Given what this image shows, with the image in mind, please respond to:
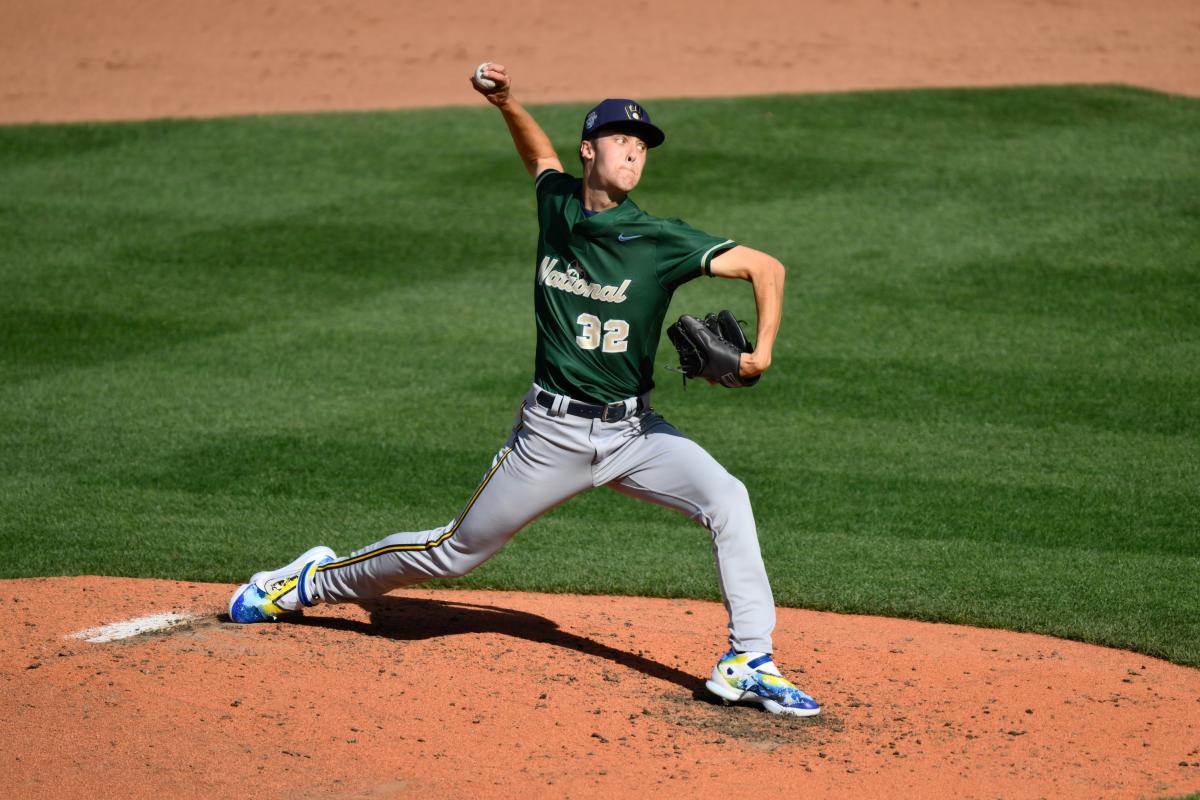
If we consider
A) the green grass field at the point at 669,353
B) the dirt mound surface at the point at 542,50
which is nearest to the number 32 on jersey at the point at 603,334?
the green grass field at the point at 669,353

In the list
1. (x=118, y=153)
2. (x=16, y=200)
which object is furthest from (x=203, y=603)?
(x=118, y=153)

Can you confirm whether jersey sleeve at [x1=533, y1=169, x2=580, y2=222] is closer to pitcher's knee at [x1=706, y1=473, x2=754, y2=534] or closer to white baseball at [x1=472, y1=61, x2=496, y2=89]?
white baseball at [x1=472, y1=61, x2=496, y2=89]

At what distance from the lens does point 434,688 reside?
196 inches

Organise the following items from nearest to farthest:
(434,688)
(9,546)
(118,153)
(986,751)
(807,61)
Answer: (986,751) < (434,688) < (9,546) < (118,153) < (807,61)

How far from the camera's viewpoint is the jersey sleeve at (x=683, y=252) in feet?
15.2

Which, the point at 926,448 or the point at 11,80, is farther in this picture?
the point at 11,80

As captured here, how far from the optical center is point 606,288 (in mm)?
4750

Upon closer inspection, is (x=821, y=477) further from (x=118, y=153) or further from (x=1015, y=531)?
(x=118, y=153)

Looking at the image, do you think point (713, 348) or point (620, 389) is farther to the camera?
point (620, 389)

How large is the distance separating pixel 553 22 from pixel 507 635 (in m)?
14.4

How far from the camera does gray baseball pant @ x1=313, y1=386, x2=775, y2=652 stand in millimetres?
4805

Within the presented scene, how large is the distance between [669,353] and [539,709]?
4983 millimetres

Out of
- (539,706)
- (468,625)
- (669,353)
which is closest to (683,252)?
(539,706)

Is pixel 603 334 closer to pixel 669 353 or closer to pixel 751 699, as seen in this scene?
pixel 751 699
